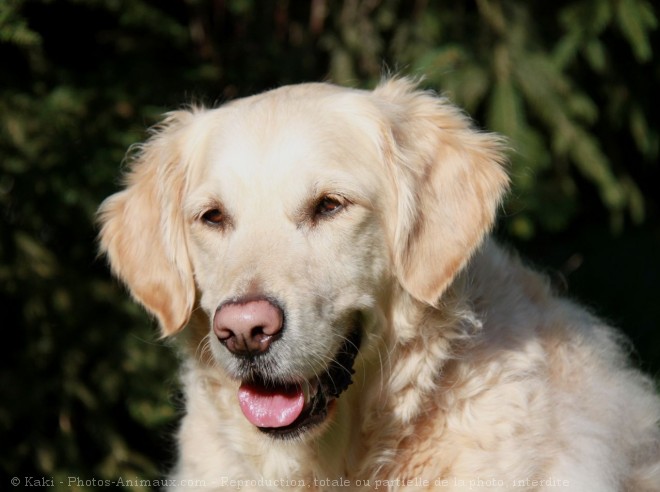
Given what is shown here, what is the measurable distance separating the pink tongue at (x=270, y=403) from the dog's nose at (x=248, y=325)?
0.85 feet

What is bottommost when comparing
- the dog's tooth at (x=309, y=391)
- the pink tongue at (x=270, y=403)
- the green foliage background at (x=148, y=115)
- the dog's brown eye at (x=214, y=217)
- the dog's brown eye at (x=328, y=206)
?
the green foliage background at (x=148, y=115)

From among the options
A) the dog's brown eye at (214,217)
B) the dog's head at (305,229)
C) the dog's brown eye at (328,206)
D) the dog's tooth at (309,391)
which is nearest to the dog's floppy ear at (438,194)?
→ the dog's head at (305,229)

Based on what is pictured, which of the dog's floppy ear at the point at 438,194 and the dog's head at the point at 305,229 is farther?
the dog's floppy ear at the point at 438,194

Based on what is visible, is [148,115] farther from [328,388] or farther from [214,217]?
[328,388]

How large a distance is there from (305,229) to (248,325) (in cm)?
43

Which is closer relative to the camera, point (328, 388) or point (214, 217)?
point (328, 388)

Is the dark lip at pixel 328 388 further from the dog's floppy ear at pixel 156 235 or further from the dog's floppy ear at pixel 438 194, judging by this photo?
the dog's floppy ear at pixel 156 235

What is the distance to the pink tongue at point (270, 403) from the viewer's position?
2.98 m

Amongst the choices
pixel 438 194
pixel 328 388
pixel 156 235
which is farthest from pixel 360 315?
pixel 156 235

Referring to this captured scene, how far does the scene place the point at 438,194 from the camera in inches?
125

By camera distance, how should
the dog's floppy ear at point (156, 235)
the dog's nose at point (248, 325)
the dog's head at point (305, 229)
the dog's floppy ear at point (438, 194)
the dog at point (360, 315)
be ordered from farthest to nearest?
the dog's floppy ear at point (156, 235), the dog's floppy ear at point (438, 194), the dog at point (360, 315), the dog's head at point (305, 229), the dog's nose at point (248, 325)

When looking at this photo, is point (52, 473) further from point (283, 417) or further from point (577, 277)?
point (577, 277)

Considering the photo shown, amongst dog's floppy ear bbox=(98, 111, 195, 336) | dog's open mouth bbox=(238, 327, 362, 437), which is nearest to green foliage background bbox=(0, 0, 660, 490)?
dog's floppy ear bbox=(98, 111, 195, 336)

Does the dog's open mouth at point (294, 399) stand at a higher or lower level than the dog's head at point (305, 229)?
lower
